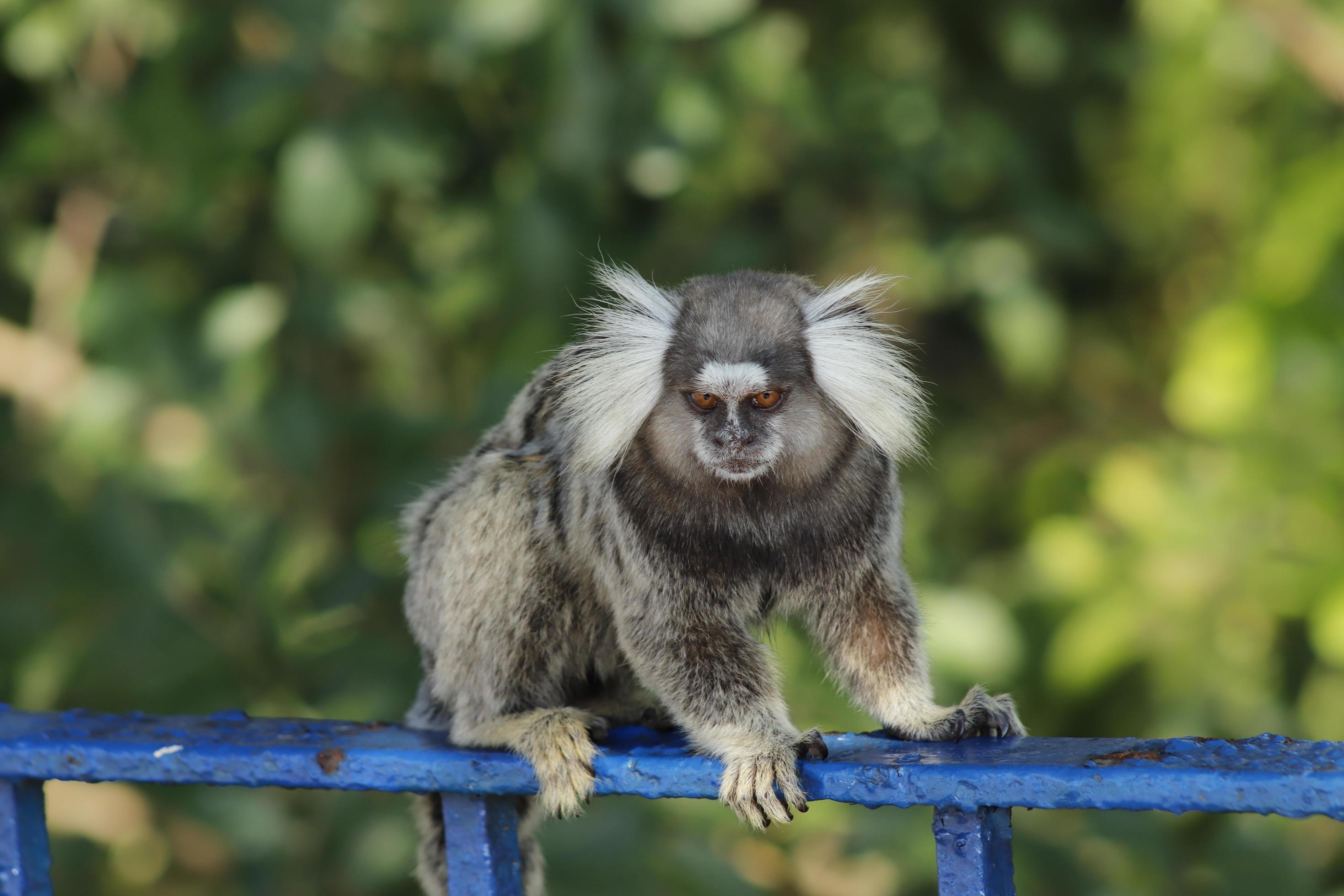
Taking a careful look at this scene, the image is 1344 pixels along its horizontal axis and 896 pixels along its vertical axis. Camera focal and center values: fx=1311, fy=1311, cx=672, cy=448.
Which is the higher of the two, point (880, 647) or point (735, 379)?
point (735, 379)

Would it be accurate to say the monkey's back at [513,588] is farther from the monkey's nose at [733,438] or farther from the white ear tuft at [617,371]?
the monkey's nose at [733,438]

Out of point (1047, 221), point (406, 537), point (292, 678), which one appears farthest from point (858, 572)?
point (1047, 221)

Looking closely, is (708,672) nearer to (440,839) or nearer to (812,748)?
(812,748)

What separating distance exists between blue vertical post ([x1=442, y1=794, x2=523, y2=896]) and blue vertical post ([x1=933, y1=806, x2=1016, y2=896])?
1.63 feet

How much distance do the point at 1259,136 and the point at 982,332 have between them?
819mm

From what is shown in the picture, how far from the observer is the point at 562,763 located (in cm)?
149

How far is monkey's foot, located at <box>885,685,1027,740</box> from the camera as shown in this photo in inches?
60.0

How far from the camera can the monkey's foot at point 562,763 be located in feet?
4.82

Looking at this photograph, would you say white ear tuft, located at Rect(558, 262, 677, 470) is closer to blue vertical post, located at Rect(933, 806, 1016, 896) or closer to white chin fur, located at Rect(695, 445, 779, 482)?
white chin fur, located at Rect(695, 445, 779, 482)

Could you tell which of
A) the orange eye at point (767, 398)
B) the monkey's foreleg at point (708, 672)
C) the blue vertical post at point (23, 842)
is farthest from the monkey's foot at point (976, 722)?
the blue vertical post at point (23, 842)

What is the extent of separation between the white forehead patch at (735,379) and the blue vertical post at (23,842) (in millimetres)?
940

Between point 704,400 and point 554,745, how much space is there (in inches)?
18.2

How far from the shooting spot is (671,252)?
10.2ft

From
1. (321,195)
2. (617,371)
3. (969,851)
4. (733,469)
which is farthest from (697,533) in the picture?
(321,195)
